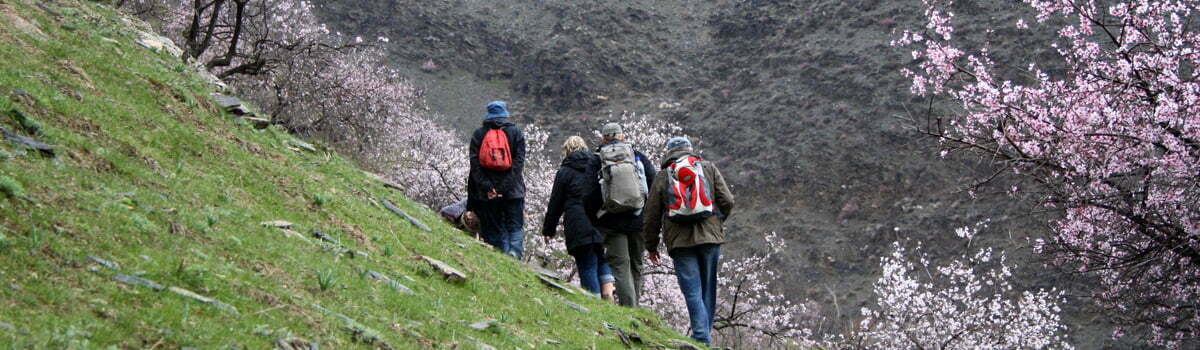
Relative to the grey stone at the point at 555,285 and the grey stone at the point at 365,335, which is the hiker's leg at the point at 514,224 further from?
the grey stone at the point at 365,335

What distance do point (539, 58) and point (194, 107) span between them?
197 ft

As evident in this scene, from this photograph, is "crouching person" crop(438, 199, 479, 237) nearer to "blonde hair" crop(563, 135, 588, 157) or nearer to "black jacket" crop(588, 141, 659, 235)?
"blonde hair" crop(563, 135, 588, 157)

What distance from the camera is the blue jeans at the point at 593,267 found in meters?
11.6

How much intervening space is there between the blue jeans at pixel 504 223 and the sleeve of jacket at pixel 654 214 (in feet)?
7.58

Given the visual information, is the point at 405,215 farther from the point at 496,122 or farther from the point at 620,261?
the point at 620,261

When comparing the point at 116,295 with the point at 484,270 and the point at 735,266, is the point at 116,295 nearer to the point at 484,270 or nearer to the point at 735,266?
the point at 484,270

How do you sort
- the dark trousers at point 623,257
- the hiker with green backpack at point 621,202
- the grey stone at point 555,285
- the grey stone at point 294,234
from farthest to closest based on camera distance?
the dark trousers at point 623,257 < the hiker with green backpack at point 621,202 < the grey stone at point 555,285 < the grey stone at point 294,234

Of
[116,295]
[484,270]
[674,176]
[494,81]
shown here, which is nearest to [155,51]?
[484,270]

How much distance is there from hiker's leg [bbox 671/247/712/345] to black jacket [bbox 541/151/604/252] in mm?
Answer: 1208

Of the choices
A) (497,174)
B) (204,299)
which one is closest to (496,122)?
(497,174)

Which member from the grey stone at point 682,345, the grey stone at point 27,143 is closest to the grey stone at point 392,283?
the grey stone at point 27,143

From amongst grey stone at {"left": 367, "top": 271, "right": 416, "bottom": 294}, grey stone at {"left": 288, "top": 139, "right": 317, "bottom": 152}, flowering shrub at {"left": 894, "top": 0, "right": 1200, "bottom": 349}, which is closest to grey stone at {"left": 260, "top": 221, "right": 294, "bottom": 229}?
grey stone at {"left": 367, "top": 271, "right": 416, "bottom": 294}

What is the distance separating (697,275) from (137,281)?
257 inches

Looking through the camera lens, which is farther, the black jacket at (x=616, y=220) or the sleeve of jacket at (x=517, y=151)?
the sleeve of jacket at (x=517, y=151)
